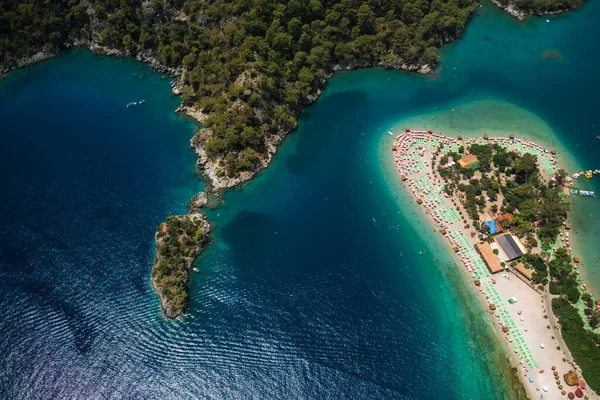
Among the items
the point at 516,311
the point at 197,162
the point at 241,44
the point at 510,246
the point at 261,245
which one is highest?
the point at 241,44

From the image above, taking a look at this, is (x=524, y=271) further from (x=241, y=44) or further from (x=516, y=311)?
(x=241, y=44)

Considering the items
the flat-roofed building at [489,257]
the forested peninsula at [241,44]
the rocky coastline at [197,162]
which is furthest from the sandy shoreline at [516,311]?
the forested peninsula at [241,44]

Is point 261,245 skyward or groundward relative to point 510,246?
groundward

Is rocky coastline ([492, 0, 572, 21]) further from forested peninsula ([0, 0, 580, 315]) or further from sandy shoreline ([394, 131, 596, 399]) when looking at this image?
sandy shoreline ([394, 131, 596, 399])

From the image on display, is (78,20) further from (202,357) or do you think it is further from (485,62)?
(485,62)

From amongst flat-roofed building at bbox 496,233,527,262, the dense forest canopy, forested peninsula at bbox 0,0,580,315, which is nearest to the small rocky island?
forested peninsula at bbox 0,0,580,315

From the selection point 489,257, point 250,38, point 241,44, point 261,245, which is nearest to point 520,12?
point 250,38

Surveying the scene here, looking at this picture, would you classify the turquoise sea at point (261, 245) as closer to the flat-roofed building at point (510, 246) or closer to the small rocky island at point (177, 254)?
the small rocky island at point (177, 254)

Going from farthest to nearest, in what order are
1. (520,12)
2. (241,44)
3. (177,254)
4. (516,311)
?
1. (520,12)
2. (241,44)
3. (177,254)
4. (516,311)
